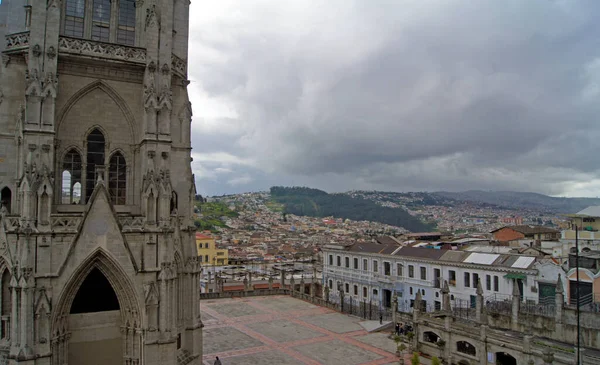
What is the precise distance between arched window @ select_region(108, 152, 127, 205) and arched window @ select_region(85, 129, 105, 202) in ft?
1.72

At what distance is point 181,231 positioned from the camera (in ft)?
69.3

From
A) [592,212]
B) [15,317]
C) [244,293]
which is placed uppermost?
[592,212]

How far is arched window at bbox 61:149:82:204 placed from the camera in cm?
1905

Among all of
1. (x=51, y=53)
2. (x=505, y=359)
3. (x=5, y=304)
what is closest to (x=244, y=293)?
(x=505, y=359)

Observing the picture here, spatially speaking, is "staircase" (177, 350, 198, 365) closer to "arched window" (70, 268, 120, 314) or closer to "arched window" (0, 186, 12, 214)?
"arched window" (70, 268, 120, 314)

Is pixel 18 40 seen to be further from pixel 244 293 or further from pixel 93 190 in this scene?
pixel 244 293

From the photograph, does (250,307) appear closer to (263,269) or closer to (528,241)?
(263,269)

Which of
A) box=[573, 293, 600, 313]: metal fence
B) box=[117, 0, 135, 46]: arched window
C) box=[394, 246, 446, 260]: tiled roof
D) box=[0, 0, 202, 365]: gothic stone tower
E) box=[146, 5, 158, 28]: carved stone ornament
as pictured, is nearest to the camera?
box=[0, 0, 202, 365]: gothic stone tower

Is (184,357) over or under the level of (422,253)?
under

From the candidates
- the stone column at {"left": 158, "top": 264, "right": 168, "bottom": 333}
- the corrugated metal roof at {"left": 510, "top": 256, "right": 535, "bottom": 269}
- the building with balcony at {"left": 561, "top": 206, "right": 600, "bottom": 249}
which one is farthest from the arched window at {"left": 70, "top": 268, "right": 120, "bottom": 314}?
the building with balcony at {"left": 561, "top": 206, "right": 600, "bottom": 249}

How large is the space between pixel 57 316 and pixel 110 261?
2.65 meters

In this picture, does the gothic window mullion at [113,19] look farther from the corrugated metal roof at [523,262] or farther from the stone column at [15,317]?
the corrugated metal roof at [523,262]

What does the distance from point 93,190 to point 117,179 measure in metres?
2.09

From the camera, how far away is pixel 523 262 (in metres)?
37.2
